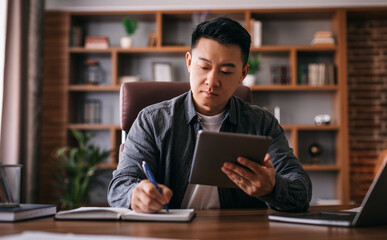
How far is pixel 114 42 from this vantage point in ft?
13.8

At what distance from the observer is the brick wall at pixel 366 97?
4180 mm

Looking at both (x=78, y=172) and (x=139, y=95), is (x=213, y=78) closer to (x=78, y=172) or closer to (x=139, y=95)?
(x=139, y=95)

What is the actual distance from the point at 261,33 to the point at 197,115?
2.78 metres

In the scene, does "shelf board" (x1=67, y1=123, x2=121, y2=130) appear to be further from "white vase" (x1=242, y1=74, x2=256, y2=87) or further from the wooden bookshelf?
"white vase" (x1=242, y1=74, x2=256, y2=87)

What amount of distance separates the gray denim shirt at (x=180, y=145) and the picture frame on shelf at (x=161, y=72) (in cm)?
242

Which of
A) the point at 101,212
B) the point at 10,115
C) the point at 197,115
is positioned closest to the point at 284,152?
the point at 197,115

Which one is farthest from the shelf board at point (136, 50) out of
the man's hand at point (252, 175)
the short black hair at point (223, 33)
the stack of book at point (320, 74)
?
the man's hand at point (252, 175)

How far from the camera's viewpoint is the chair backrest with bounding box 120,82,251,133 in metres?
1.64

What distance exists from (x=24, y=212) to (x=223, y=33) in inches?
32.0

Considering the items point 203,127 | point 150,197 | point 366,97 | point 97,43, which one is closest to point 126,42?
point 97,43

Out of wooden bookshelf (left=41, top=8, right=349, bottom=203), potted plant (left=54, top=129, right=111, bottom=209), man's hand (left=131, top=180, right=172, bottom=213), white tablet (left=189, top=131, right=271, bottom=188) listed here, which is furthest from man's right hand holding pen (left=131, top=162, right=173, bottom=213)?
wooden bookshelf (left=41, top=8, right=349, bottom=203)

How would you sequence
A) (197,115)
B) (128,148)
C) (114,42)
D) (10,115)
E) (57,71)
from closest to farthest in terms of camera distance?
(128,148), (197,115), (10,115), (57,71), (114,42)

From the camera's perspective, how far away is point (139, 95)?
165 cm

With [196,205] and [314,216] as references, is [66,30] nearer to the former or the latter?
[196,205]
